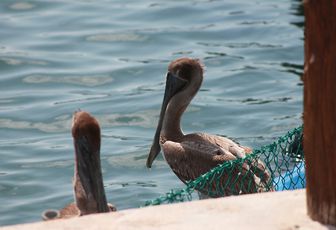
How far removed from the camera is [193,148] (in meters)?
8.78

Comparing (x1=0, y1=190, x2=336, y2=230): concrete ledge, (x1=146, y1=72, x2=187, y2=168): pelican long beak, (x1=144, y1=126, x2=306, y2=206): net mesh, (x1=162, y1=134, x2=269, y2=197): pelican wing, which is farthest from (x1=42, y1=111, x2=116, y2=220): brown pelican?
(x1=146, y1=72, x2=187, y2=168): pelican long beak

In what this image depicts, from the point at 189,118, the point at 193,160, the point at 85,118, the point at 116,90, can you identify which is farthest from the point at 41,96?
the point at 85,118

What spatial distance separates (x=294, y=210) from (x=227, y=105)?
8393 millimetres

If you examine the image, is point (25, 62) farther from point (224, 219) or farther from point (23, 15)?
point (224, 219)

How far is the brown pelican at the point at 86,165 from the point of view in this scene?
645cm

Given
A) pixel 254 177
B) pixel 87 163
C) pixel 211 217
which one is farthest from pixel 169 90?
pixel 211 217

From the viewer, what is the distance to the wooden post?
485 cm

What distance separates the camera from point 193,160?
875cm

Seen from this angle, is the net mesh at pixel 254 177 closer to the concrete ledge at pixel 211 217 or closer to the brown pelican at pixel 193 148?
the brown pelican at pixel 193 148

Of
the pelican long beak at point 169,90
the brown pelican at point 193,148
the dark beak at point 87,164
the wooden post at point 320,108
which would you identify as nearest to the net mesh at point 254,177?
the brown pelican at point 193,148

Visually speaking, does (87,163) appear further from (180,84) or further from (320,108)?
(180,84)

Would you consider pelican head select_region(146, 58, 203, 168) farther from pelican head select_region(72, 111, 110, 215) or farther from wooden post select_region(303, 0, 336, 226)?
wooden post select_region(303, 0, 336, 226)

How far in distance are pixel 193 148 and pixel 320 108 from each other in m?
3.86

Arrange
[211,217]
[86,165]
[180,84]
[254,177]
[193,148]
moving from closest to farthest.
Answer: [211,217] < [86,165] < [254,177] < [193,148] < [180,84]
